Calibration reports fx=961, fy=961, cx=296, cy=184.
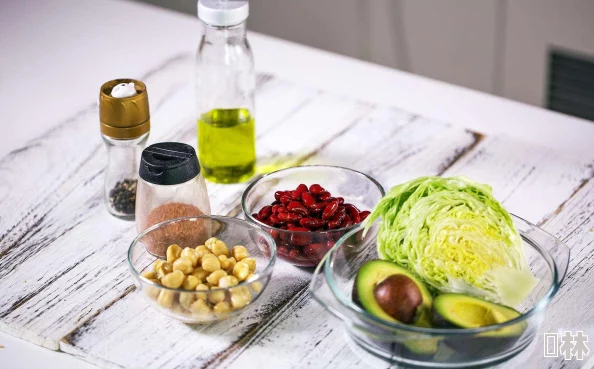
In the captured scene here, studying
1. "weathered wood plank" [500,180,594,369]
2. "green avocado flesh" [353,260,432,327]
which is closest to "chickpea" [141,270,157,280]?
"green avocado flesh" [353,260,432,327]

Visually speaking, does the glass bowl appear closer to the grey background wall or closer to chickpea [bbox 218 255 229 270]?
chickpea [bbox 218 255 229 270]

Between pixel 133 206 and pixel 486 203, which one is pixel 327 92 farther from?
pixel 486 203

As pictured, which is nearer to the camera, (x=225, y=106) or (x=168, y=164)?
(x=168, y=164)

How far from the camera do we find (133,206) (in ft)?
5.86

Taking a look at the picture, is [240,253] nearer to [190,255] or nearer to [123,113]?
[190,255]

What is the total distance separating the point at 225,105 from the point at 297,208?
0.37m

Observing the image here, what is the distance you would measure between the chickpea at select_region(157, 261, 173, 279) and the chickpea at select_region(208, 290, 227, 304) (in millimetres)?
97

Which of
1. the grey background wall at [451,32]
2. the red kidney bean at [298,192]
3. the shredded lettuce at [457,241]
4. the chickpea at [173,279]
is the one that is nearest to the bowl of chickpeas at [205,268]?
the chickpea at [173,279]

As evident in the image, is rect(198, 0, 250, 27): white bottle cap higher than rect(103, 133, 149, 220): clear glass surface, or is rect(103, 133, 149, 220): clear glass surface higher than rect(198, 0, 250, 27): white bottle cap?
rect(198, 0, 250, 27): white bottle cap

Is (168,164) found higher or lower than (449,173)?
higher

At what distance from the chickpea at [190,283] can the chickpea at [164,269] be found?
47 mm

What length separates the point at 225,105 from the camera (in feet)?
6.28

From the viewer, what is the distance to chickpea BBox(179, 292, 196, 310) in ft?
4.71

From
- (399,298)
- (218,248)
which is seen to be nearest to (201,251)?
(218,248)
